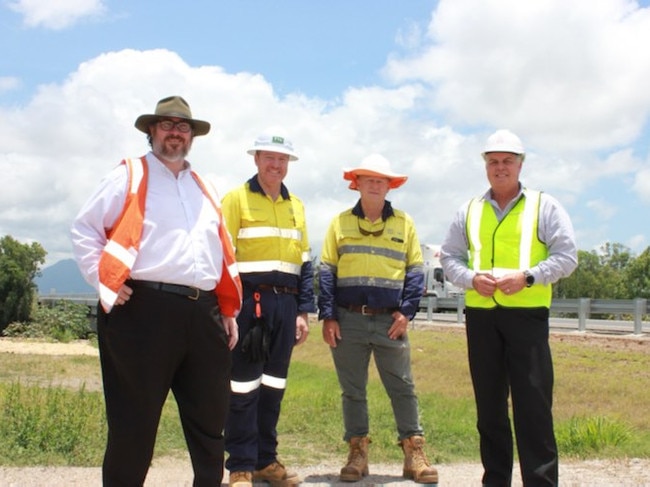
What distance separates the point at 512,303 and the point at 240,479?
2141 mm

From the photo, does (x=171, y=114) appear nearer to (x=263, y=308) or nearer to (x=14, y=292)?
(x=263, y=308)

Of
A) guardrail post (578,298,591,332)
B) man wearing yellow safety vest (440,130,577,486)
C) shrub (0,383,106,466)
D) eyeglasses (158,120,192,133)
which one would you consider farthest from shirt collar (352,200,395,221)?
guardrail post (578,298,591,332)

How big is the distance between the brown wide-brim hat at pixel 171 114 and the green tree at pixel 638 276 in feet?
190

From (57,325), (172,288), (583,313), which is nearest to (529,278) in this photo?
(172,288)

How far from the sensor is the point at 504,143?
5074 millimetres

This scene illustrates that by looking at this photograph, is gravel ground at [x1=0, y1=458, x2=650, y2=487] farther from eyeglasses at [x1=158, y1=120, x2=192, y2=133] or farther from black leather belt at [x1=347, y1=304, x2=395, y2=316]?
eyeglasses at [x1=158, y1=120, x2=192, y2=133]

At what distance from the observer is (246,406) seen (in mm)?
5246

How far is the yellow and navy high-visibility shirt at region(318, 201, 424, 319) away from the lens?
580 cm

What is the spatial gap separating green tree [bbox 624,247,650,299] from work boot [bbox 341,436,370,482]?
56.2m

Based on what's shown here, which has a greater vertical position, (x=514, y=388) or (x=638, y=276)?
(x=638, y=276)

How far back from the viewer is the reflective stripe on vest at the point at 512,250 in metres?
4.94

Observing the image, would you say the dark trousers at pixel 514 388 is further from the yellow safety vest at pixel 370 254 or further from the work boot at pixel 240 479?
the work boot at pixel 240 479

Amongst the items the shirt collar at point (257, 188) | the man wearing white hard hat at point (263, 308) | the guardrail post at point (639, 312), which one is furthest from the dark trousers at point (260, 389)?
the guardrail post at point (639, 312)

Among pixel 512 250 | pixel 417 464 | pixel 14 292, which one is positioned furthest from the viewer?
pixel 14 292
